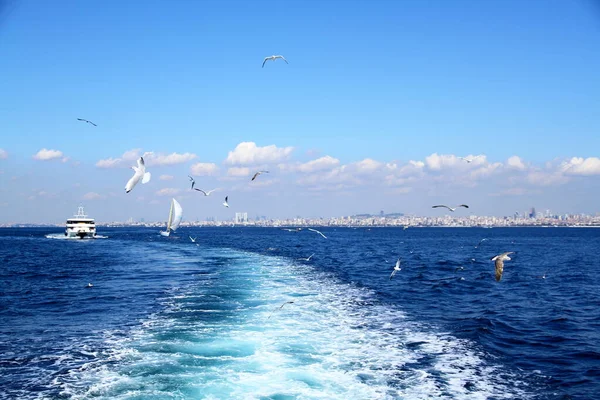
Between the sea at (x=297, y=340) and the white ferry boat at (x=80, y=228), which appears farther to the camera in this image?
the white ferry boat at (x=80, y=228)

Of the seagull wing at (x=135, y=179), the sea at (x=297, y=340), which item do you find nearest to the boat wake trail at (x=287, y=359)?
the sea at (x=297, y=340)

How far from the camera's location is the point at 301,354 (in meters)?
16.7

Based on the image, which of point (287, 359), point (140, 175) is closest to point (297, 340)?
point (287, 359)

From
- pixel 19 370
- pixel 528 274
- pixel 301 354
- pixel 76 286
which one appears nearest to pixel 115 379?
pixel 19 370

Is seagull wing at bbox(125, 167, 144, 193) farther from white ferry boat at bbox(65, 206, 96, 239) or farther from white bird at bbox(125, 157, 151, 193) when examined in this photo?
white ferry boat at bbox(65, 206, 96, 239)

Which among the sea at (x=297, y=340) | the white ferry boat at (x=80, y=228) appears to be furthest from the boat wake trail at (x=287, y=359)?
the white ferry boat at (x=80, y=228)

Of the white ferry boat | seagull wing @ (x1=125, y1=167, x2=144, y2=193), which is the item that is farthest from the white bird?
the white ferry boat

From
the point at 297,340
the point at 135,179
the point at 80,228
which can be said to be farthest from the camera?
the point at 80,228

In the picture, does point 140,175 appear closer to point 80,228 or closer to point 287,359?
point 287,359

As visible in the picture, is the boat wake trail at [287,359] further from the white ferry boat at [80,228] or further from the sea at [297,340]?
the white ferry boat at [80,228]

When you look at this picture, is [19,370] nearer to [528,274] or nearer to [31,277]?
[31,277]

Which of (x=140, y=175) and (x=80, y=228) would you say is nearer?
(x=140, y=175)

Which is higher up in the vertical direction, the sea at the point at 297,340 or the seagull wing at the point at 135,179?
the seagull wing at the point at 135,179

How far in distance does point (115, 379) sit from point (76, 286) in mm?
24026
